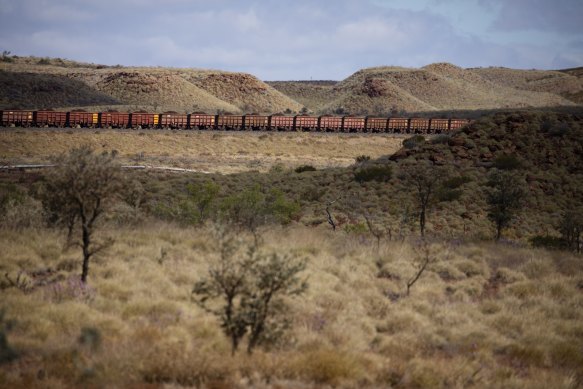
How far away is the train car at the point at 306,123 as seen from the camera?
238 feet

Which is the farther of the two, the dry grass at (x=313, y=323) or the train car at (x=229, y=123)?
the train car at (x=229, y=123)

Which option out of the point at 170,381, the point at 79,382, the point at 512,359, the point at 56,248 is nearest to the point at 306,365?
the point at 170,381

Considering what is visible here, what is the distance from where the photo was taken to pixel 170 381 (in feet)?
23.7

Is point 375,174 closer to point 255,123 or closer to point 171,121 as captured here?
point 171,121

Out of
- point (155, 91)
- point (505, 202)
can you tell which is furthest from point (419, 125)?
point (155, 91)

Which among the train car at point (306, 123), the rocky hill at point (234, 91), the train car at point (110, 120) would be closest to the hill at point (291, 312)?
the train car at point (110, 120)

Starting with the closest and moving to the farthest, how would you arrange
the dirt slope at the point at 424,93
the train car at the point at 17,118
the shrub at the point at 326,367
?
the shrub at the point at 326,367 → the train car at the point at 17,118 → the dirt slope at the point at 424,93

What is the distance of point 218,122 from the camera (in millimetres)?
70250

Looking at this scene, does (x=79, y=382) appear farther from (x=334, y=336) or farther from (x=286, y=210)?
(x=286, y=210)

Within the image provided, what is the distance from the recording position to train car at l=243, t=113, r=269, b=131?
2830 inches

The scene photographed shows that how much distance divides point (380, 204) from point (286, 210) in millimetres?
6439

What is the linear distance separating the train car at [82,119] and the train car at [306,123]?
24.2 metres

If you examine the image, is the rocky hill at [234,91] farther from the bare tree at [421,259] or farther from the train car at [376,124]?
the bare tree at [421,259]

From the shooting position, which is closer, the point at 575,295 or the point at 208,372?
the point at 208,372
